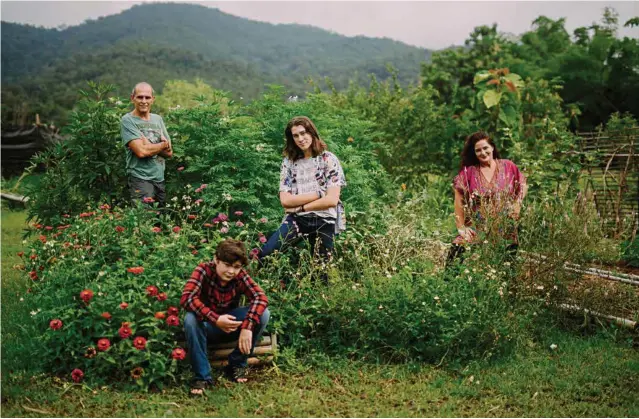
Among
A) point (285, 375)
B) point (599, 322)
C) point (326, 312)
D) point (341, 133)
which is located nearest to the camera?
point (285, 375)

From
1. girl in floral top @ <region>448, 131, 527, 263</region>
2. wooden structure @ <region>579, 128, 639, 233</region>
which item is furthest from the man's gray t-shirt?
wooden structure @ <region>579, 128, 639, 233</region>

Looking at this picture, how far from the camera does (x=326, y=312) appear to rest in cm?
479

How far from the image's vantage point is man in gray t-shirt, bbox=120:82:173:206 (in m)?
6.02

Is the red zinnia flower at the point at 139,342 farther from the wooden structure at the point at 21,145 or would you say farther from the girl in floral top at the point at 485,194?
the wooden structure at the point at 21,145

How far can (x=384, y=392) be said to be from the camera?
424 cm

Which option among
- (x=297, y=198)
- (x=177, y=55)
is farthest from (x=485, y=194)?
(x=177, y=55)

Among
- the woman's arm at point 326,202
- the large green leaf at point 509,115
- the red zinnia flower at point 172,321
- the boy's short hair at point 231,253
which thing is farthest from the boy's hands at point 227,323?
the large green leaf at point 509,115

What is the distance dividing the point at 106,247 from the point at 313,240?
165cm

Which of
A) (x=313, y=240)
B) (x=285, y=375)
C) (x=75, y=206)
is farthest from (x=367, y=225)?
(x=75, y=206)

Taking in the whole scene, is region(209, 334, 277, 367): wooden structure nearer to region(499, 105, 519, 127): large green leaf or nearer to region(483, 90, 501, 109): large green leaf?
region(483, 90, 501, 109): large green leaf

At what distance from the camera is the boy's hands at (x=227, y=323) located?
4191 millimetres

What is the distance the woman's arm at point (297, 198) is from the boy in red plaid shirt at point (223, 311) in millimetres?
1072

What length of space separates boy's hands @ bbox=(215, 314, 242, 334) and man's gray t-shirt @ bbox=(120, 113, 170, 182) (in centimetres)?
235

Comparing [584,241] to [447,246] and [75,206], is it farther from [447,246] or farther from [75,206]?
[75,206]
